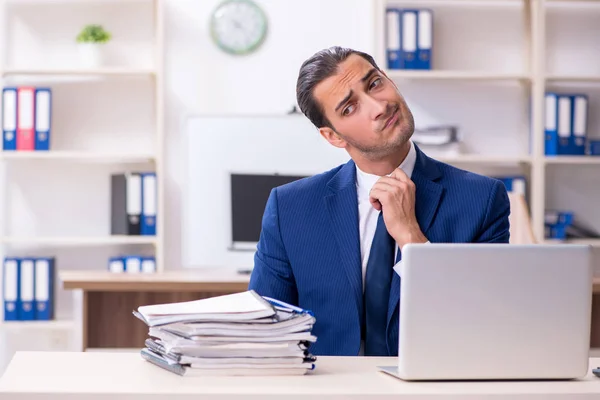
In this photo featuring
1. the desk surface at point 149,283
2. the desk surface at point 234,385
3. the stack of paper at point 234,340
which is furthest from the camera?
the desk surface at point 149,283

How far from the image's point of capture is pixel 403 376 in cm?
124

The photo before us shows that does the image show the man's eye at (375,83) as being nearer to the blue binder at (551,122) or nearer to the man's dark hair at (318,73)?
the man's dark hair at (318,73)

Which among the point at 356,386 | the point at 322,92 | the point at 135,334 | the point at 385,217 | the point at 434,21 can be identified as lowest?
the point at 135,334

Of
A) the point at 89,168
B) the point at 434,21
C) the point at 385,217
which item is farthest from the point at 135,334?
the point at 434,21

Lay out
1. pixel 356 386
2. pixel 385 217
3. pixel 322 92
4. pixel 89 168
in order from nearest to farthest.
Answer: pixel 356 386
pixel 385 217
pixel 322 92
pixel 89 168

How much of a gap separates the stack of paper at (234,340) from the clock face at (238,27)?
3455 millimetres

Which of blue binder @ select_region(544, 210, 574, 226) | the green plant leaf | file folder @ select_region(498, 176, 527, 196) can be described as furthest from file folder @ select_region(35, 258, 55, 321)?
blue binder @ select_region(544, 210, 574, 226)

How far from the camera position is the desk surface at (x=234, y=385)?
3.81 ft

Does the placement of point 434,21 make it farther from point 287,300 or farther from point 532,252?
point 532,252

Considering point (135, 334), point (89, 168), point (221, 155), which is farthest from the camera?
point (89, 168)

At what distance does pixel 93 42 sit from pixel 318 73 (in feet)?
9.14

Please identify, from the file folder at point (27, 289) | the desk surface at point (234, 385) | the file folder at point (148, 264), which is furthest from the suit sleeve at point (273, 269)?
the file folder at point (27, 289)

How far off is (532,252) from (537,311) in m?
0.08

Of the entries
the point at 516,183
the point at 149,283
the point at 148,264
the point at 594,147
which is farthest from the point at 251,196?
the point at 594,147
